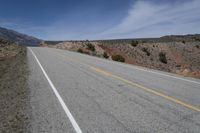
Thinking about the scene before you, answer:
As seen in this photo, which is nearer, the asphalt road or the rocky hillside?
the asphalt road

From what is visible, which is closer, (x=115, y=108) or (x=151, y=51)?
(x=115, y=108)

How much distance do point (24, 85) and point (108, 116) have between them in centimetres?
624

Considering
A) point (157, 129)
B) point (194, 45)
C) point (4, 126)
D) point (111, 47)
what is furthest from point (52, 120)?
point (194, 45)

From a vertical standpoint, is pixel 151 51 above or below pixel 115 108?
below

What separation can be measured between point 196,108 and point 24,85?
7857mm

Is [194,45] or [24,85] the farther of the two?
[194,45]

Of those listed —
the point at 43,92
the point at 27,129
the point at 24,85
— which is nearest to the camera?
the point at 27,129

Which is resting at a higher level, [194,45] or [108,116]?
[108,116]

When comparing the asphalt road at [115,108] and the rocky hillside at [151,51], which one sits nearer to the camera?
the asphalt road at [115,108]

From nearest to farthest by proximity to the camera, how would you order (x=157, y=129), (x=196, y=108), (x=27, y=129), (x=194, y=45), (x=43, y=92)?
(x=157, y=129), (x=27, y=129), (x=196, y=108), (x=43, y=92), (x=194, y=45)

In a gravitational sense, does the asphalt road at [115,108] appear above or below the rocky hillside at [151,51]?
above

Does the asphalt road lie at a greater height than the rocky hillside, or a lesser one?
greater

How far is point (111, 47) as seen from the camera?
5875cm

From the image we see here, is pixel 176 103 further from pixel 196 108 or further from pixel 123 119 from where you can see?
pixel 123 119
